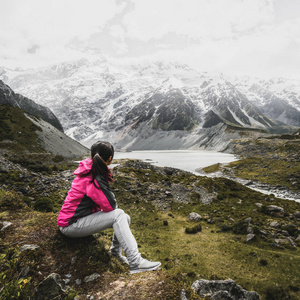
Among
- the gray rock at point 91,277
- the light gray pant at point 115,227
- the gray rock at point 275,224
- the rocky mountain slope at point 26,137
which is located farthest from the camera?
the rocky mountain slope at point 26,137

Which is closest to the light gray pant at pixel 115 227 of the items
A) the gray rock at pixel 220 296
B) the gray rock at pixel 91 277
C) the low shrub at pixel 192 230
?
the gray rock at pixel 91 277

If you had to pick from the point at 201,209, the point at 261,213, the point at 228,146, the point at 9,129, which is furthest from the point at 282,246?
the point at 228,146

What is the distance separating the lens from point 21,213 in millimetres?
9156

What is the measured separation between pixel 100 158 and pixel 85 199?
142 centimetres

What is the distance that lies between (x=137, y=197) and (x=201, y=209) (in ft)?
32.5

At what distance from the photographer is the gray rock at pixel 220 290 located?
6785 mm

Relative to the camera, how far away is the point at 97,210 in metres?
6.15

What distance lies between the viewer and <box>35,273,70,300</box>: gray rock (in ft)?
13.9

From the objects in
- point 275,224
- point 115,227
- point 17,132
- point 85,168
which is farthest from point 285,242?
point 17,132

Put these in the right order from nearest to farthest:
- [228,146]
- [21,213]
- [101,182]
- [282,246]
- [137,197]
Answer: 1. [101,182]
2. [21,213]
3. [282,246]
4. [137,197]
5. [228,146]

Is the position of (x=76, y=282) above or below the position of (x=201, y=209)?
above

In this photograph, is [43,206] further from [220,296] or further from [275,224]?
[275,224]

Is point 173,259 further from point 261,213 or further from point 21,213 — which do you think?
point 261,213

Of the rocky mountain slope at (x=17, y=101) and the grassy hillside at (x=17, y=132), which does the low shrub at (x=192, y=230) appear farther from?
the rocky mountain slope at (x=17, y=101)
